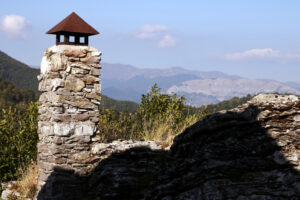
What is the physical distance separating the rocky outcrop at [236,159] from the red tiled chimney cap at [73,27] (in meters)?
4.39

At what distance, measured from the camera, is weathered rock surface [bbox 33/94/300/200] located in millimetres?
4125

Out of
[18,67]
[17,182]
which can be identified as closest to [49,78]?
[17,182]

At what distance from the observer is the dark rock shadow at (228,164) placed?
4105 millimetres

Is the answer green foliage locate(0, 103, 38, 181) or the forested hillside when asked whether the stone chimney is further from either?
Answer: the forested hillside

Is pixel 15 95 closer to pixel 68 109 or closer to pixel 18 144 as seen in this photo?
pixel 18 144

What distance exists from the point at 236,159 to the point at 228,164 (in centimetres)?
15

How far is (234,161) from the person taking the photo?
4.64m

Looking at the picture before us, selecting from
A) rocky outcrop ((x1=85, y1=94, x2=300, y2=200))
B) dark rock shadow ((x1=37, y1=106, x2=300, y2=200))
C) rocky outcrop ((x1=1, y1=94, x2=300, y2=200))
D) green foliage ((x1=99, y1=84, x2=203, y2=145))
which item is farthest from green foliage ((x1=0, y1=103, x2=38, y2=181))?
rocky outcrop ((x1=85, y1=94, x2=300, y2=200))

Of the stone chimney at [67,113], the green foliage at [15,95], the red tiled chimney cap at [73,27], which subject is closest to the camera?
the stone chimney at [67,113]

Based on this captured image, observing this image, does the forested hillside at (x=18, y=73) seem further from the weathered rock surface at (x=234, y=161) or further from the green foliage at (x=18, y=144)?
the weathered rock surface at (x=234, y=161)

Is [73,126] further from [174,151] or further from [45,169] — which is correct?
[174,151]

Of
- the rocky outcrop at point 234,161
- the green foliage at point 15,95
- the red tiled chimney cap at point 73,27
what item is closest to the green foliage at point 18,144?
the red tiled chimney cap at point 73,27

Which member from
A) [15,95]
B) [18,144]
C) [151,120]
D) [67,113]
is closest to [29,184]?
[18,144]

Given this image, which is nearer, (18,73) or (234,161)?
(234,161)
